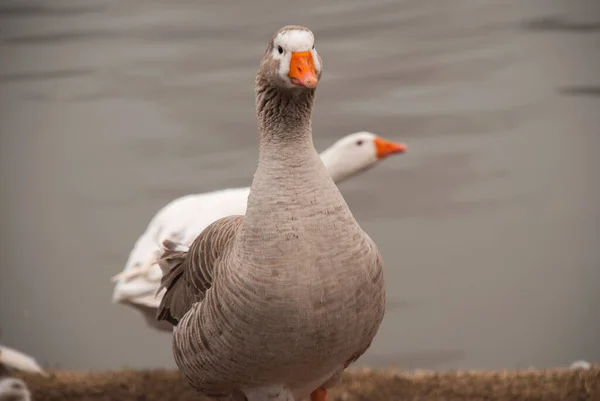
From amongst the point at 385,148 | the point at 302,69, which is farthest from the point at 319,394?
A: the point at 385,148

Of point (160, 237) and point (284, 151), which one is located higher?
point (284, 151)

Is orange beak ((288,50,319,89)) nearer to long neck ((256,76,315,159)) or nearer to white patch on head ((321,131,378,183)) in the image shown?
long neck ((256,76,315,159))

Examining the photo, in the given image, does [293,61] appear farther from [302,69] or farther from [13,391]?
[13,391]

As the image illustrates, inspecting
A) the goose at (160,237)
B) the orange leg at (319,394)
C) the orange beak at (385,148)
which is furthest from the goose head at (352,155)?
the orange leg at (319,394)

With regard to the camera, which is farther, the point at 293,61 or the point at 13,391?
the point at 13,391

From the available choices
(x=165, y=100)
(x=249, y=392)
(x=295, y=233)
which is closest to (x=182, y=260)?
(x=249, y=392)

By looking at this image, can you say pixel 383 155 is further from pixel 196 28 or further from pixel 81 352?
pixel 81 352

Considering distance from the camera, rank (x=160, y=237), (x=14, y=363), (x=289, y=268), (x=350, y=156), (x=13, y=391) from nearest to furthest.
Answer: (x=289, y=268) < (x=13, y=391) < (x=160, y=237) < (x=350, y=156) < (x=14, y=363)

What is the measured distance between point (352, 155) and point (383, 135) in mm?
787

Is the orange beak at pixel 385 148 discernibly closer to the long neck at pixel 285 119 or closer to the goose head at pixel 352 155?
the goose head at pixel 352 155

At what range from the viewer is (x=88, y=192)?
4.44m

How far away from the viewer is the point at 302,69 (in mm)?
1742

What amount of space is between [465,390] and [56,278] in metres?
2.50

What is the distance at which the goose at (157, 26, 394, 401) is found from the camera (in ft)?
6.07
